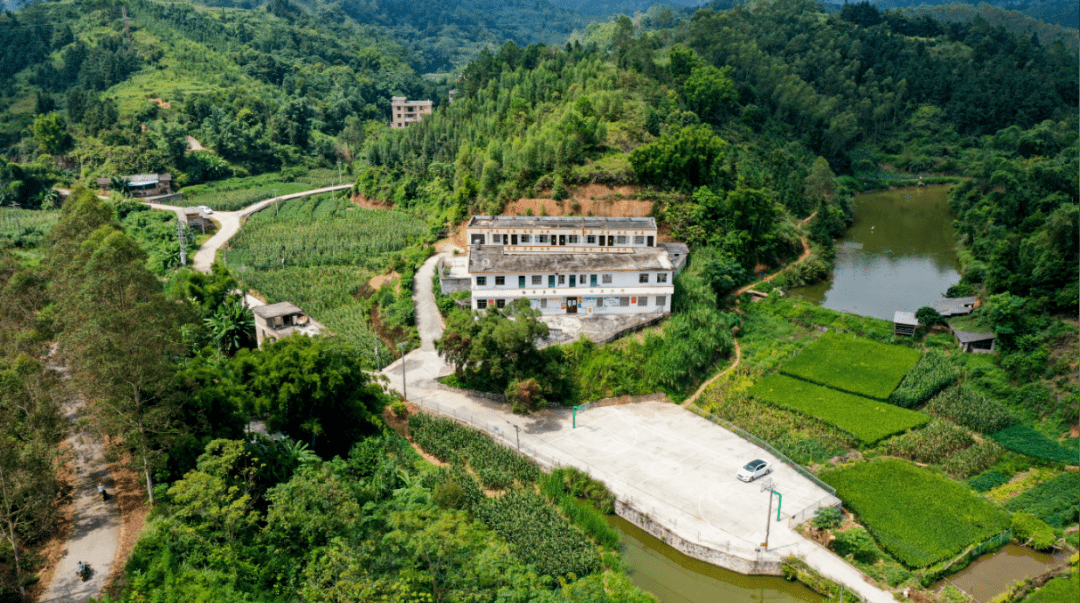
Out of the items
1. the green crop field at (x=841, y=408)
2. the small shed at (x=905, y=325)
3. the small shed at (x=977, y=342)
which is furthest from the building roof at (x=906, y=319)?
the green crop field at (x=841, y=408)

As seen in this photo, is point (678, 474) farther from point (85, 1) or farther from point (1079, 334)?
point (85, 1)

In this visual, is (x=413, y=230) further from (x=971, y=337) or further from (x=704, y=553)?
(x=704, y=553)

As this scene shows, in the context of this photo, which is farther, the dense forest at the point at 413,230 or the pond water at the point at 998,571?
the pond water at the point at 998,571

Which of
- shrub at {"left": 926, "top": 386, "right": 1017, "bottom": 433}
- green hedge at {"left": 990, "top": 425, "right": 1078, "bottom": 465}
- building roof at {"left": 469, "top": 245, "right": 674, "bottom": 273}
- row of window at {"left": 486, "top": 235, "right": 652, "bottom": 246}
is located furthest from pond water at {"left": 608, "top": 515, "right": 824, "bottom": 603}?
row of window at {"left": 486, "top": 235, "right": 652, "bottom": 246}

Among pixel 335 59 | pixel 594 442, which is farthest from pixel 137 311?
pixel 335 59

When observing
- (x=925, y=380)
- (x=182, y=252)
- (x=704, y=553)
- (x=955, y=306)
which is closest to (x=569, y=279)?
(x=704, y=553)

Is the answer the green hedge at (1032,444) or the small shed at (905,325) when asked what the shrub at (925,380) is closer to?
the small shed at (905,325)
